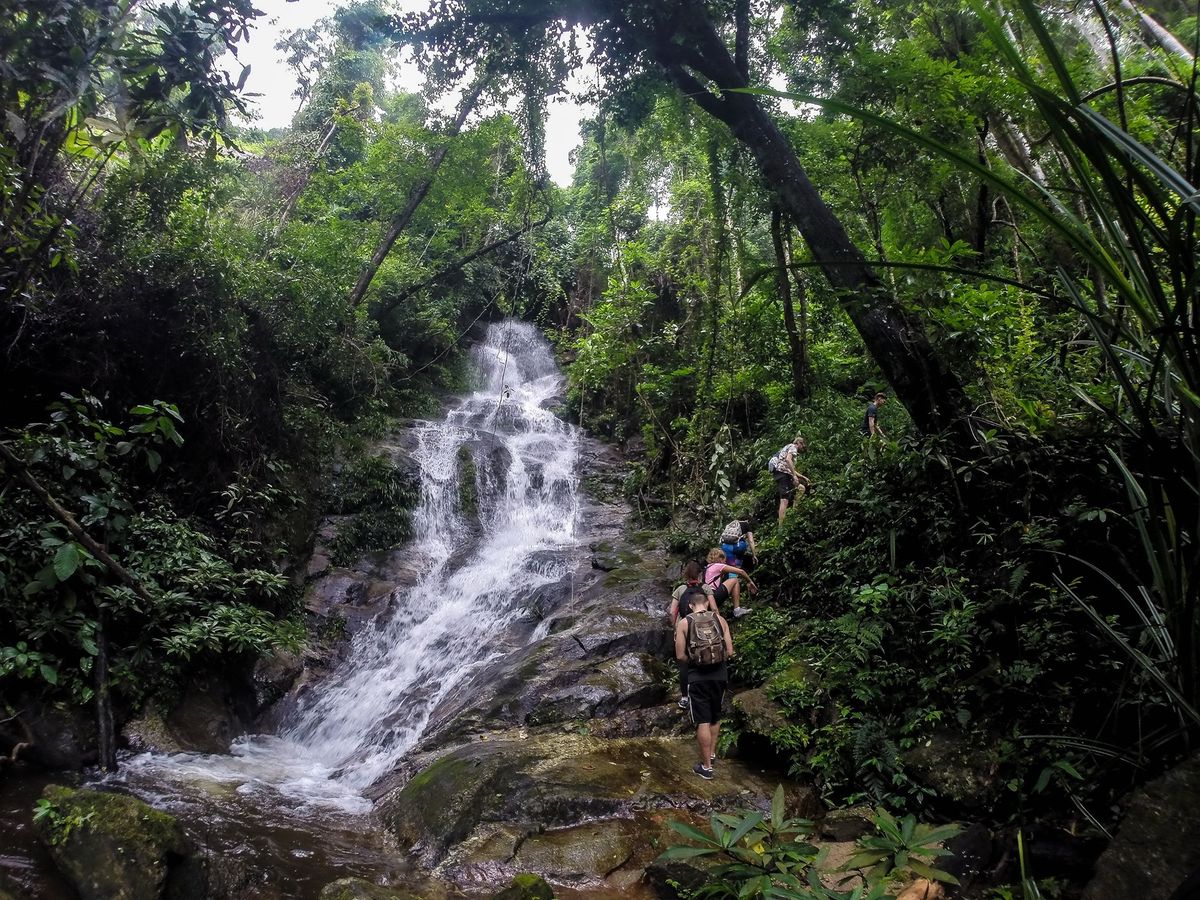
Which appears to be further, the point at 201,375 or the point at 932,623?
the point at 201,375

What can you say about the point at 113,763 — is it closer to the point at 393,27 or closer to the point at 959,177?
the point at 393,27

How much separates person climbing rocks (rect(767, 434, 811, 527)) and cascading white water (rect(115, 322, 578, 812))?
148 inches

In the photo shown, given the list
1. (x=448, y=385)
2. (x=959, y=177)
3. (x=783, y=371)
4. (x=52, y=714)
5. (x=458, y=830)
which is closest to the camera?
(x=458, y=830)

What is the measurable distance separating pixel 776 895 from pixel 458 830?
3.80 meters

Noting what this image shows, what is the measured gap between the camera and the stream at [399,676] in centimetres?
472

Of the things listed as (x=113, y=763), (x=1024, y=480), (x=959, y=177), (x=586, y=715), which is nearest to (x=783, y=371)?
(x=959, y=177)

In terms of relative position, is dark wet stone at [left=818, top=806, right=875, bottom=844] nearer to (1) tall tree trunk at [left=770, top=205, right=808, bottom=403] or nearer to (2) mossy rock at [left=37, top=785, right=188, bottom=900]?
(2) mossy rock at [left=37, top=785, right=188, bottom=900]

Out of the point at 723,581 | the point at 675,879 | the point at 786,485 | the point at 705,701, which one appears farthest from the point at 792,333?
the point at 675,879

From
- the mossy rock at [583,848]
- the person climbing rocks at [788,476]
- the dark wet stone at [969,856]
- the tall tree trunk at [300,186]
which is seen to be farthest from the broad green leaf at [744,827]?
the tall tree trunk at [300,186]

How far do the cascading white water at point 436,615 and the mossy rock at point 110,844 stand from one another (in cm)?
195

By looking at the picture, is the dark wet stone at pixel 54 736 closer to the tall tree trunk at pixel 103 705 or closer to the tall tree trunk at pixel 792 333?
the tall tree trunk at pixel 103 705

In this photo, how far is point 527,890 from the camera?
11.4ft

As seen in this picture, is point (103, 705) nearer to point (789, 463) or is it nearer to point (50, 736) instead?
point (50, 736)

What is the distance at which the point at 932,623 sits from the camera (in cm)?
501
